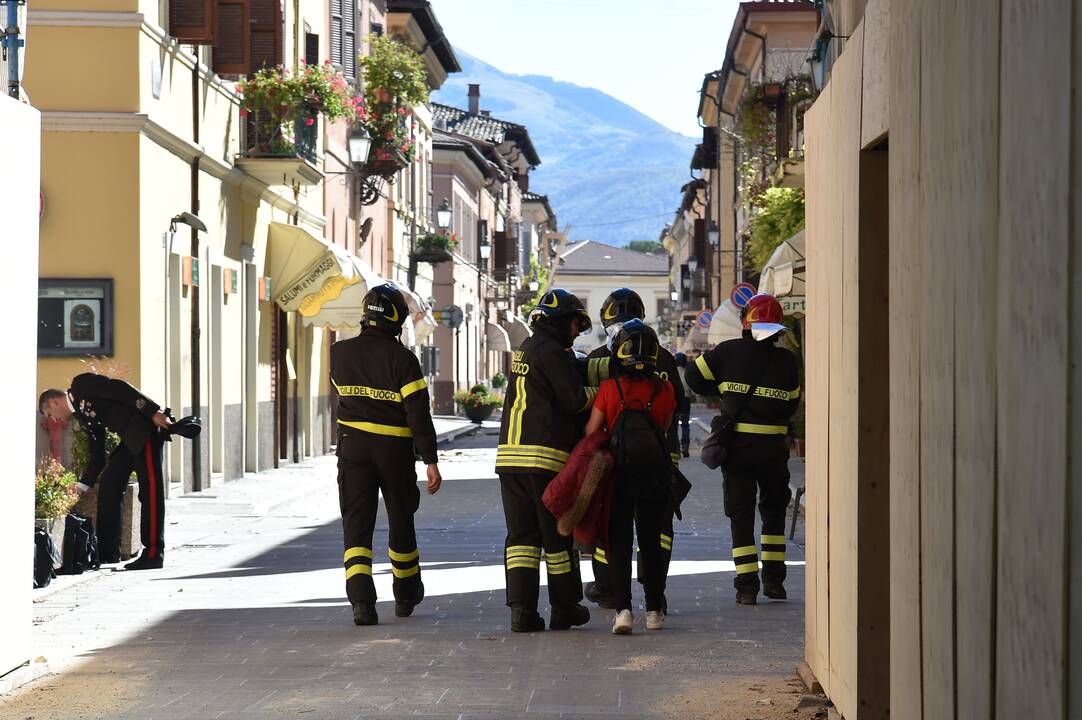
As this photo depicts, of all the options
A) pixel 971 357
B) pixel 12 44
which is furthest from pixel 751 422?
pixel 971 357

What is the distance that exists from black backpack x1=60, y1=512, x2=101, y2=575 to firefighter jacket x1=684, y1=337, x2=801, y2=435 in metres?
4.57

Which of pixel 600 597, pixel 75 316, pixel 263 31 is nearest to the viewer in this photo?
pixel 600 597

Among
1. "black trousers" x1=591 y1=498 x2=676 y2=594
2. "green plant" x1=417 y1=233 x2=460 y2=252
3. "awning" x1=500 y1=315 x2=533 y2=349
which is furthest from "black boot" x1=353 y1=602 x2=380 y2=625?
"awning" x1=500 y1=315 x2=533 y2=349

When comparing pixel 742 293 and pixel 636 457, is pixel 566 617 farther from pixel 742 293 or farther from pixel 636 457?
pixel 742 293

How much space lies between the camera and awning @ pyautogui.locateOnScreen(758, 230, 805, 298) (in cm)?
1891

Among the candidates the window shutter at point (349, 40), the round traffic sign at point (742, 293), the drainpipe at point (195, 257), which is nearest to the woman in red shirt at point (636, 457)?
the drainpipe at point (195, 257)

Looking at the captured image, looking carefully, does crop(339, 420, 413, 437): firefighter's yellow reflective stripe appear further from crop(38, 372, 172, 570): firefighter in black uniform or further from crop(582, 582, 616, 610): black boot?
crop(38, 372, 172, 570): firefighter in black uniform

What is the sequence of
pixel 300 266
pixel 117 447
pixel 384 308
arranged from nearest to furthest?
pixel 384 308 → pixel 117 447 → pixel 300 266

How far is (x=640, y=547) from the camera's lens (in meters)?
9.70

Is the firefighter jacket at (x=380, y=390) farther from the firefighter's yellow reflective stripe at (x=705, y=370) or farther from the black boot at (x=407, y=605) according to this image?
the firefighter's yellow reflective stripe at (x=705, y=370)

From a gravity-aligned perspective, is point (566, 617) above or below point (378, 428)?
below

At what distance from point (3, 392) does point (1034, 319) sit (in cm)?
522

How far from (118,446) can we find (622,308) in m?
4.36

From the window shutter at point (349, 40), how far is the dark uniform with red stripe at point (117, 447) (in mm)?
21694
